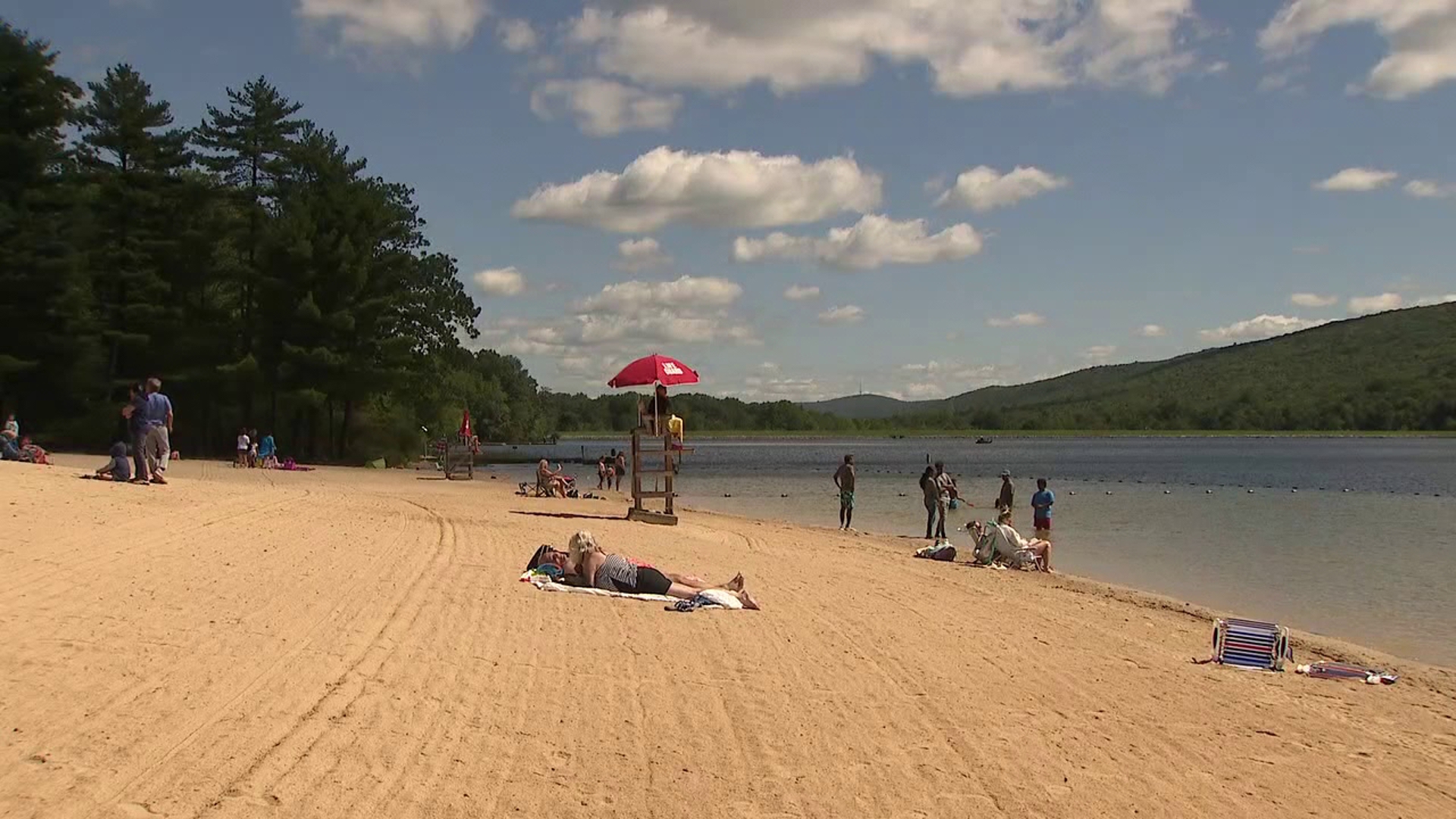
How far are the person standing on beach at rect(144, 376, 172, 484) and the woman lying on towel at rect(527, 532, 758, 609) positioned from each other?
29.1 feet

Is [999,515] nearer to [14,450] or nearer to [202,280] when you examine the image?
[14,450]

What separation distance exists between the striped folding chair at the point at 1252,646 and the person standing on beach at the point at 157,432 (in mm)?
14515

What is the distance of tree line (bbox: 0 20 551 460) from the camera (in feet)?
118

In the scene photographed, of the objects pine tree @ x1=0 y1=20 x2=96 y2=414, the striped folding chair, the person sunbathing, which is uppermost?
pine tree @ x1=0 y1=20 x2=96 y2=414

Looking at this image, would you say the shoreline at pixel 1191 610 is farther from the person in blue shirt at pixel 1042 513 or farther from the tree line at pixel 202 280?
the tree line at pixel 202 280

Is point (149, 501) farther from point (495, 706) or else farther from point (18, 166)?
point (18, 166)

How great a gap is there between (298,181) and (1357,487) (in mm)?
44012

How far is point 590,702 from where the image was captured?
7.50 m

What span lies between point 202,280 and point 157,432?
2643cm

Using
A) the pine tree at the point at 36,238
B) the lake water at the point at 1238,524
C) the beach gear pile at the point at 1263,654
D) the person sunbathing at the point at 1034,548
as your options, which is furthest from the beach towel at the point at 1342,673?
the pine tree at the point at 36,238

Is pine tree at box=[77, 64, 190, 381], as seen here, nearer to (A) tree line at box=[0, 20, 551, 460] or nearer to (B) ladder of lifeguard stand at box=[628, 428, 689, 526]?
(A) tree line at box=[0, 20, 551, 460]

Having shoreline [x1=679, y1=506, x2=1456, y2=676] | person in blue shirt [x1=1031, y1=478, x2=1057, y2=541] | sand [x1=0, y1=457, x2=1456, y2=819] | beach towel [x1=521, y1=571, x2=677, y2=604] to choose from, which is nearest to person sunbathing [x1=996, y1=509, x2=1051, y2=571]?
shoreline [x1=679, y1=506, x2=1456, y2=676]

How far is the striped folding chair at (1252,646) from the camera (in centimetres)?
1050

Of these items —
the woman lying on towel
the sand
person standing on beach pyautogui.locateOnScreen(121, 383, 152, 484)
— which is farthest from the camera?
person standing on beach pyautogui.locateOnScreen(121, 383, 152, 484)
